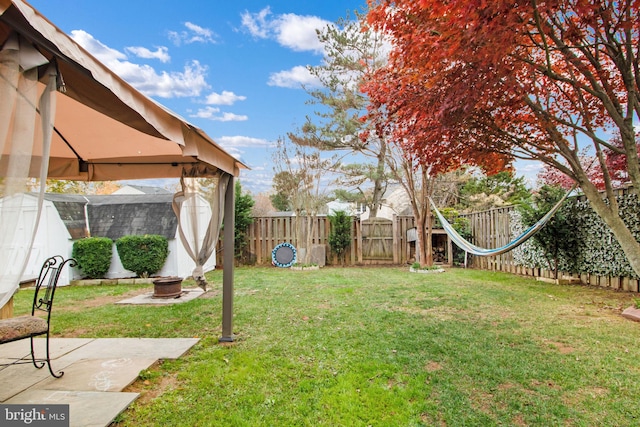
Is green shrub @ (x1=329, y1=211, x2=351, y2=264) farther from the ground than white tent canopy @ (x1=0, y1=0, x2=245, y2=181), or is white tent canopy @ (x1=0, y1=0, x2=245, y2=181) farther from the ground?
white tent canopy @ (x1=0, y1=0, x2=245, y2=181)

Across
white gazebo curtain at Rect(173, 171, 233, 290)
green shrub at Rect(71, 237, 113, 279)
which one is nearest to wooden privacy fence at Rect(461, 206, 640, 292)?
white gazebo curtain at Rect(173, 171, 233, 290)

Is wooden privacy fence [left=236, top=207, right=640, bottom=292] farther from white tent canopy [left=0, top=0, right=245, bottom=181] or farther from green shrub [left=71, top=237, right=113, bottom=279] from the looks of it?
white tent canopy [left=0, top=0, right=245, bottom=181]

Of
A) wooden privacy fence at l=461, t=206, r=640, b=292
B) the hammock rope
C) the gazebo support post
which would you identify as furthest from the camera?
wooden privacy fence at l=461, t=206, r=640, b=292

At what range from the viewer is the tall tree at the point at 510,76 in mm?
3031

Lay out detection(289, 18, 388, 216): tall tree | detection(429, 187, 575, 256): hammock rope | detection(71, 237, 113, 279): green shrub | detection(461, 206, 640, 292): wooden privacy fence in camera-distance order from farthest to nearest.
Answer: detection(289, 18, 388, 216): tall tree < detection(71, 237, 113, 279): green shrub < detection(461, 206, 640, 292): wooden privacy fence < detection(429, 187, 575, 256): hammock rope

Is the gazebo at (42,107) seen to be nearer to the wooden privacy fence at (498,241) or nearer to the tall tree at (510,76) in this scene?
the tall tree at (510,76)

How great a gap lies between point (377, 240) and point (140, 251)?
19.5 ft

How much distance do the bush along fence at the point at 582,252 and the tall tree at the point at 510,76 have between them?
117 cm

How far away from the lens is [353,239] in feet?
31.7

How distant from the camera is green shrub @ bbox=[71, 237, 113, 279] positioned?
6.79m

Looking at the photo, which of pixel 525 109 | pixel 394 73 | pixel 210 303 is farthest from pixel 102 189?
pixel 525 109

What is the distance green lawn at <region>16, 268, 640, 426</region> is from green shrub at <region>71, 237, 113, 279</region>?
1.65m

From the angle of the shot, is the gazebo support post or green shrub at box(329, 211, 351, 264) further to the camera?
green shrub at box(329, 211, 351, 264)

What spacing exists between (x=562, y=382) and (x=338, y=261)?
7412mm
